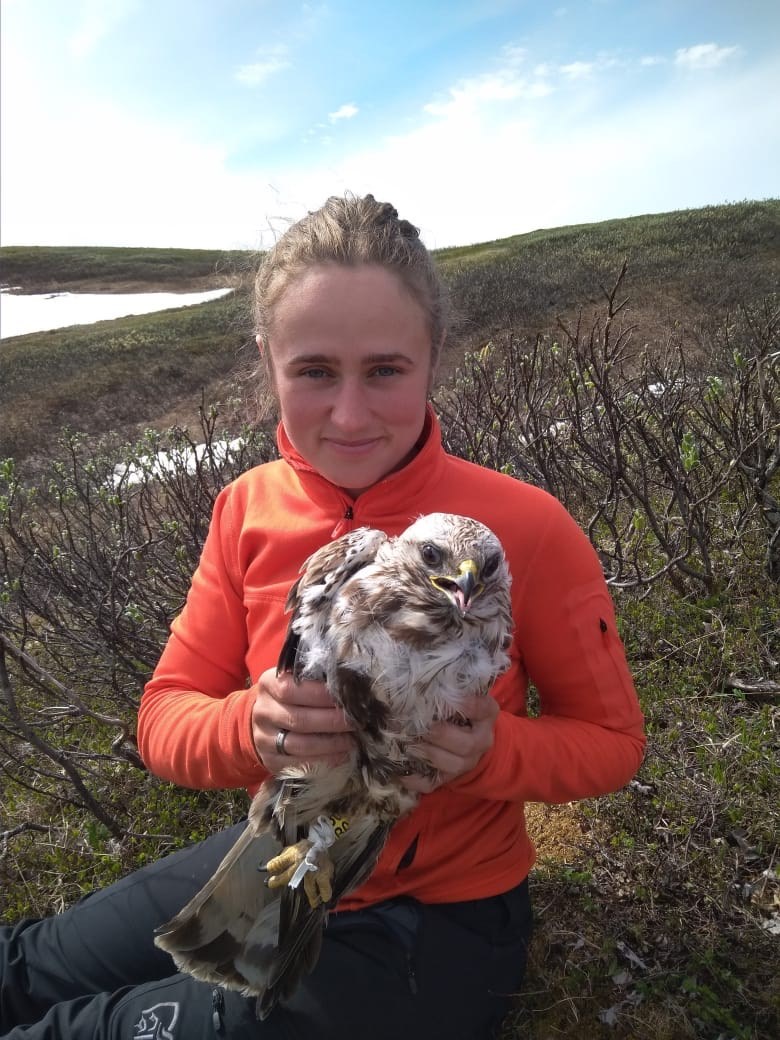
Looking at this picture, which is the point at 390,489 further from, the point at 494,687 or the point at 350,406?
the point at 494,687

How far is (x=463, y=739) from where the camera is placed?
1846 mm

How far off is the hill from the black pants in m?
17.0

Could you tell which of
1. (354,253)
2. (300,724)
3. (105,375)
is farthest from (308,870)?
(105,375)

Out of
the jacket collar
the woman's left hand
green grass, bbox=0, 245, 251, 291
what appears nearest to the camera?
the woman's left hand

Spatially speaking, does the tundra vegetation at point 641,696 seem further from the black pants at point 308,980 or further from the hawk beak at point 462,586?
the hawk beak at point 462,586

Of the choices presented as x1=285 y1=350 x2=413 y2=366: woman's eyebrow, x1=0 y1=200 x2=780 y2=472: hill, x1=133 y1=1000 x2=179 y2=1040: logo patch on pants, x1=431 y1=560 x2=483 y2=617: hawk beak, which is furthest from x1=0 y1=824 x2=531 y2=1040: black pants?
x1=0 y1=200 x2=780 y2=472: hill

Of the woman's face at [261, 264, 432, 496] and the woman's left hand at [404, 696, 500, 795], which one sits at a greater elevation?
the woman's face at [261, 264, 432, 496]

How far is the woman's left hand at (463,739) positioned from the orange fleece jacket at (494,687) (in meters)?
0.19

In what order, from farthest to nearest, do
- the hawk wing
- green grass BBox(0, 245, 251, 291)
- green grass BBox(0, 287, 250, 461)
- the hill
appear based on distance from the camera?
green grass BBox(0, 245, 251, 291) < the hill < green grass BBox(0, 287, 250, 461) < the hawk wing

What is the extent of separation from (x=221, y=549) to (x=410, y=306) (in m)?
1.27

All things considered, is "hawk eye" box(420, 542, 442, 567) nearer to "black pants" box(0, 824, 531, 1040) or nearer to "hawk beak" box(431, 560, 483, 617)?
"hawk beak" box(431, 560, 483, 617)

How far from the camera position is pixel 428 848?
2230 mm

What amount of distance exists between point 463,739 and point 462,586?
49cm

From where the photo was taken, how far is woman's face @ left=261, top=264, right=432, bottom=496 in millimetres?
2141
